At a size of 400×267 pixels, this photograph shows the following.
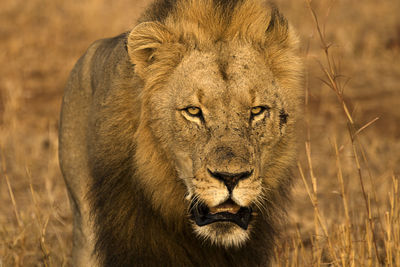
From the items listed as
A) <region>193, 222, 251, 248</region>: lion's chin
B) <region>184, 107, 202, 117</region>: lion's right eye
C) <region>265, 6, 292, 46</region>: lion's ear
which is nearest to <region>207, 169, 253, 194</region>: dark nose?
<region>193, 222, 251, 248</region>: lion's chin

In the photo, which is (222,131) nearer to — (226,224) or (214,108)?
(214,108)

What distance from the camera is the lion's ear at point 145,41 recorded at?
3.57 meters

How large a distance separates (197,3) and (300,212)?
3731mm

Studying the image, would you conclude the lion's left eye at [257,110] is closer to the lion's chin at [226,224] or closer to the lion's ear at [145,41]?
the lion's chin at [226,224]

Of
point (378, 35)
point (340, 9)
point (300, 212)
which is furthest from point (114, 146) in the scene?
point (340, 9)

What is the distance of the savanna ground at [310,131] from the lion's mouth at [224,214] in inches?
30.4

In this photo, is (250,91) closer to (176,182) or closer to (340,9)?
A: (176,182)

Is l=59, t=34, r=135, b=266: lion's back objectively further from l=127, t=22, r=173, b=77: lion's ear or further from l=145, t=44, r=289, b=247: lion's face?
l=145, t=44, r=289, b=247: lion's face

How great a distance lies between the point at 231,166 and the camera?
3.09 metres

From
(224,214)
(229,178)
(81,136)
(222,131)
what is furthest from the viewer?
(81,136)

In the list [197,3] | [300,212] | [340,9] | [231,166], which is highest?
[340,9]

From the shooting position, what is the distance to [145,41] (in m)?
3.60

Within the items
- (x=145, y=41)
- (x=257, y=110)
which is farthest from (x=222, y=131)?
(x=145, y=41)

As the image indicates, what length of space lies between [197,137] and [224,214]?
428mm
